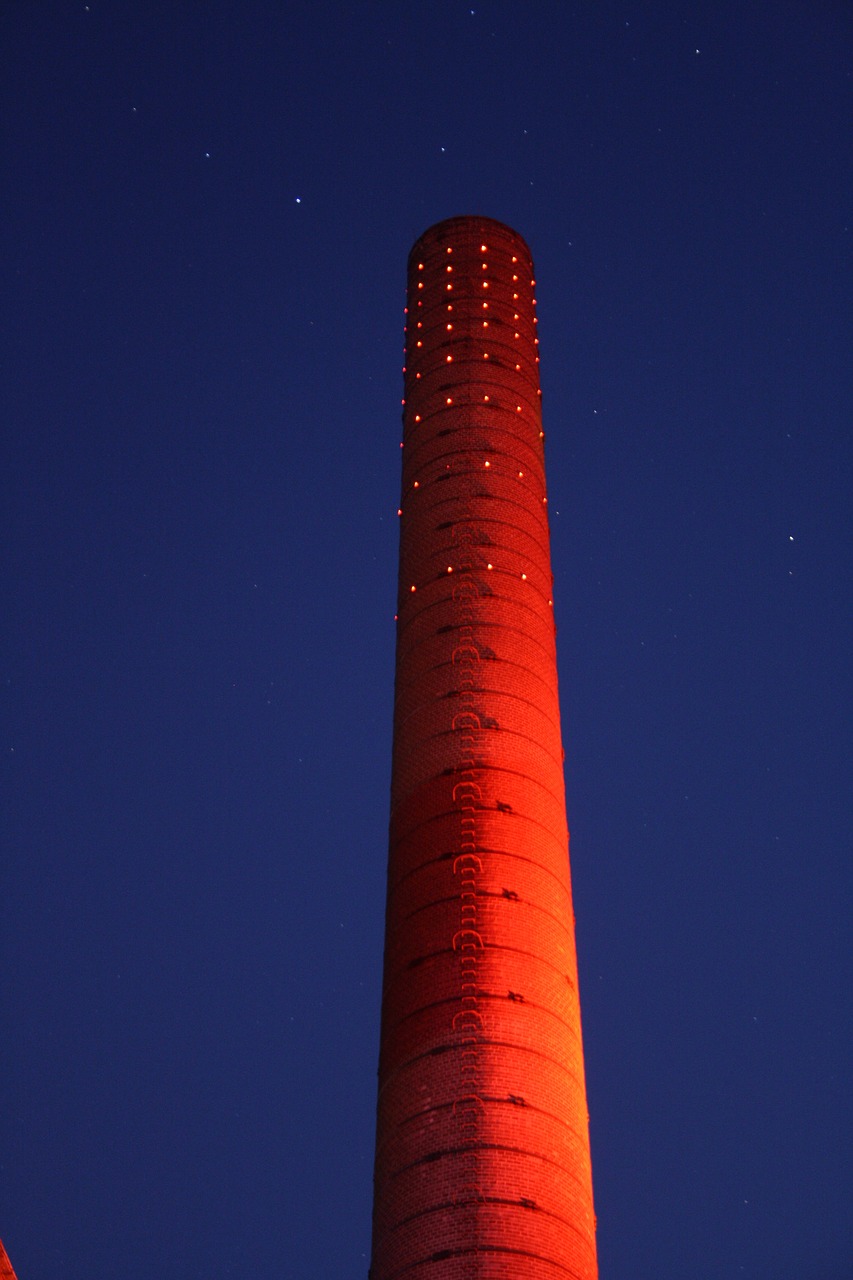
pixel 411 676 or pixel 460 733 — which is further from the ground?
pixel 411 676

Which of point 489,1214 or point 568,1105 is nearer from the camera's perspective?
point 489,1214

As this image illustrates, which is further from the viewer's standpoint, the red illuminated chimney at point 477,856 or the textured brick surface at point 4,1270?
the textured brick surface at point 4,1270

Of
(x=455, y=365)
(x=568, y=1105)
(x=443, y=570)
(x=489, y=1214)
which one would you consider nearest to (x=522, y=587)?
(x=443, y=570)

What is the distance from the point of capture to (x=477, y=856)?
18516 mm

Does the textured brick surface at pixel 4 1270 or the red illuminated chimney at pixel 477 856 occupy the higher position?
the red illuminated chimney at pixel 477 856

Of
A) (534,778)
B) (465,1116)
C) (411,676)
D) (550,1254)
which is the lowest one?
(550,1254)

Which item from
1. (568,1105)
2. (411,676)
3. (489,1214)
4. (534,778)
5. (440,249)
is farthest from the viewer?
(440,249)

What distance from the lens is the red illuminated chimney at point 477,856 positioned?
16141mm

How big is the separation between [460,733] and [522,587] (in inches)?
111

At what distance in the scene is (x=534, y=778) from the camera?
774 inches

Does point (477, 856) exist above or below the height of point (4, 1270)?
above

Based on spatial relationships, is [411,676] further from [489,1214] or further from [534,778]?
[489,1214]

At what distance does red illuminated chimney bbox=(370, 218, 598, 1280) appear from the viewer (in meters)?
16.1

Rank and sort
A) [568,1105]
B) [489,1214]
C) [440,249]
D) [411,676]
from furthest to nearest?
[440,249]
[411,676]
[568,1105]
[489,1214]
